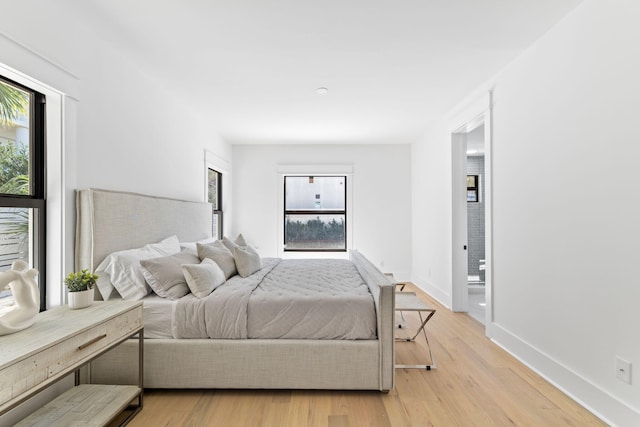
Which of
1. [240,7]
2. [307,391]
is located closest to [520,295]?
[307,391]

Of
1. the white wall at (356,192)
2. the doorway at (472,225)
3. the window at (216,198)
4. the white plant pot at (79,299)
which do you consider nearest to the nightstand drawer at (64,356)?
the white plant pot at (79,299)

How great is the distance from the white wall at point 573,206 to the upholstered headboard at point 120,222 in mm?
3239

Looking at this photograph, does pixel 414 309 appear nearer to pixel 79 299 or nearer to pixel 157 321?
pixel 157 321

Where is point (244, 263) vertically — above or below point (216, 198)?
below

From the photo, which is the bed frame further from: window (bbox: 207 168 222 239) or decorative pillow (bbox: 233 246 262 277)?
window (bbox: 207 168 222 239)

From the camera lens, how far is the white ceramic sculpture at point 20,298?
1.40m

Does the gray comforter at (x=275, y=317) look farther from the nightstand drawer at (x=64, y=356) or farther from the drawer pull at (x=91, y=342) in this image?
the drawer pull at (x=91, y=342)

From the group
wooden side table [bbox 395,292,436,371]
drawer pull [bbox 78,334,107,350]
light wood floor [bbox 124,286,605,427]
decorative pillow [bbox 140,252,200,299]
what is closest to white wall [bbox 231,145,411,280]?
wooden side table [bbox 395,292,436,371]

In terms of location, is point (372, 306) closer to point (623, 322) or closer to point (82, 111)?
point (623, 322)

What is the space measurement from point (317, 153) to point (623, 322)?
4761 millimetres

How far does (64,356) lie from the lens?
1.40 metres

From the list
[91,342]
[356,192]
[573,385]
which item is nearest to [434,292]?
[356,192]

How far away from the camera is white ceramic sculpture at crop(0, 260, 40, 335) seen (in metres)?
1.40

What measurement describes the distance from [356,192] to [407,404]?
13.6ft
